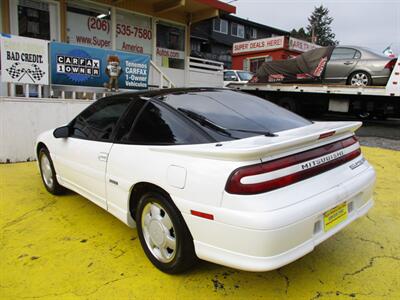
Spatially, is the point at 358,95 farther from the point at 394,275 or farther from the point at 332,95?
the point at 394,275

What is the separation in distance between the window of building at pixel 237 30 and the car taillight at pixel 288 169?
36467 millimetres

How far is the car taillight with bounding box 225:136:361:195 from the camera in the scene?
2125 millimetres

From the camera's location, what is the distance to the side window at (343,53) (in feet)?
33.8

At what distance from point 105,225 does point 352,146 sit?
2.47 metres

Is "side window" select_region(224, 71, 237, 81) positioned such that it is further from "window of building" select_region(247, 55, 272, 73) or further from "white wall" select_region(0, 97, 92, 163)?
"white wall" select_region(0, 97, 92, 163)

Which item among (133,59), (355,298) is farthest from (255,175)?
(133,59)

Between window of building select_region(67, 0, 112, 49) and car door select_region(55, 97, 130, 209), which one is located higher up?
window of building select_region(67, 0, 112, 49)

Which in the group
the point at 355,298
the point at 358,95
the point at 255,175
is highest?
the point at 358,95

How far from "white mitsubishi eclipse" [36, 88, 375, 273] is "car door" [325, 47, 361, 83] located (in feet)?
26.2

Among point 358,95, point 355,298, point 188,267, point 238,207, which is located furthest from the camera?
point 358,95

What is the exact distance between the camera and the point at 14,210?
4.07 metres

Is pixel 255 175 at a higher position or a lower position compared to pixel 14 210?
higher

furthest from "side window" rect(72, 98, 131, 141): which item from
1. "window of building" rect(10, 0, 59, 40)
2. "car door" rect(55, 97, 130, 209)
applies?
"window of building" rect(10, 0, 59, 40)

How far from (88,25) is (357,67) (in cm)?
776
